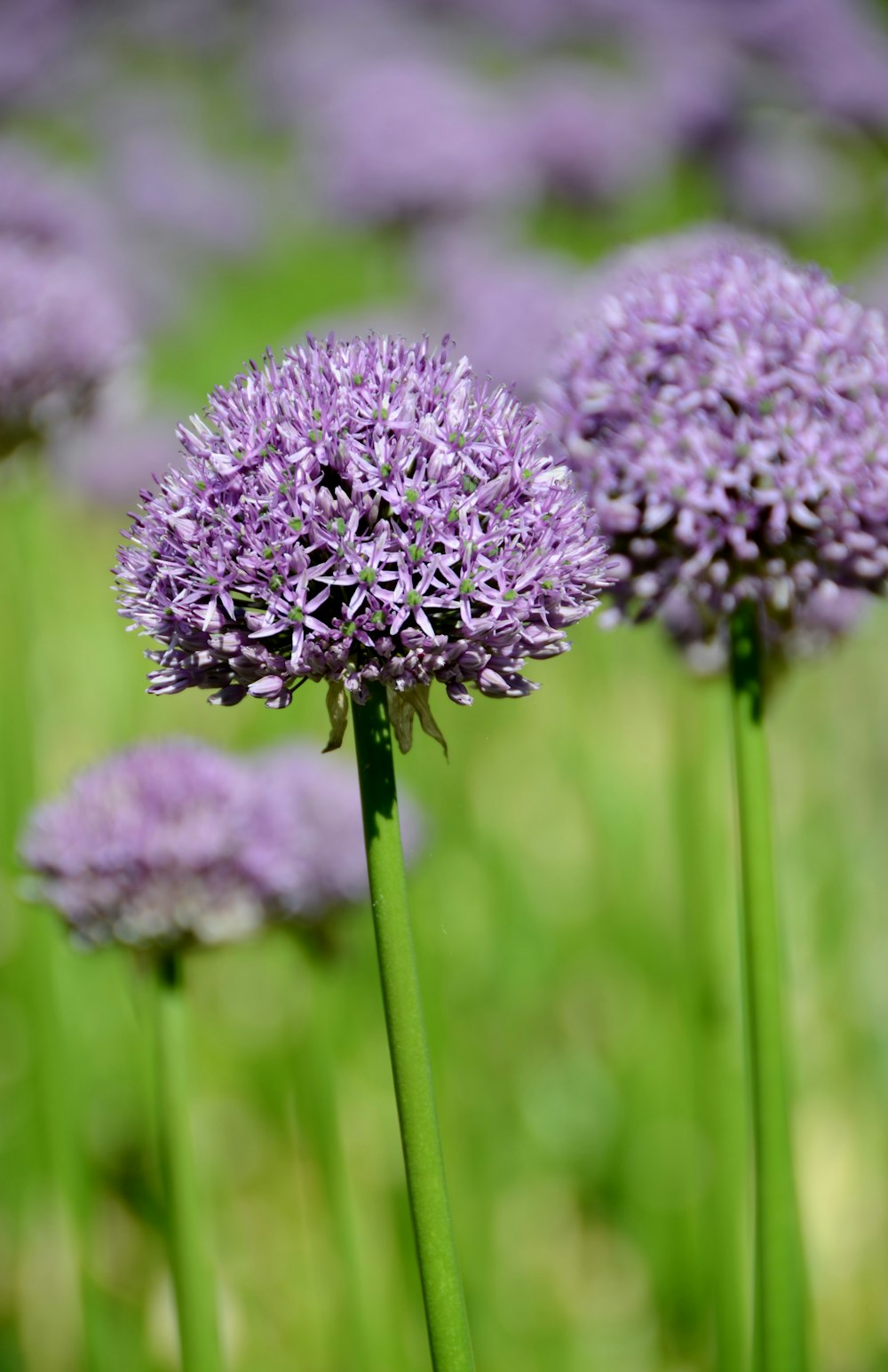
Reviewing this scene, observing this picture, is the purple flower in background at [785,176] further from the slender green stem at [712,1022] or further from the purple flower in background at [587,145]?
the slender green stem at [712,1022]

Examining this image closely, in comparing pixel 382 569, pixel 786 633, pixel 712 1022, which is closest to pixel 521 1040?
pixel 712 1022

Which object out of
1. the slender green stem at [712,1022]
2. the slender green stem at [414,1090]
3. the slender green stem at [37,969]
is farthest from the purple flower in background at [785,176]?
the slender green stem at [414,1090]

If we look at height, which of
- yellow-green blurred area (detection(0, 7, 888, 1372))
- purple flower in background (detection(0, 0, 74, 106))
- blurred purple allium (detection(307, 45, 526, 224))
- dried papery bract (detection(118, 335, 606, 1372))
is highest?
purple flower in background (detection(0, 0, 74, 106))

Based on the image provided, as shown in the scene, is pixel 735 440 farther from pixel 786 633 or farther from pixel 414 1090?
pixel 414 1090

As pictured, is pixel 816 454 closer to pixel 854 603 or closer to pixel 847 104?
pixel 854 603

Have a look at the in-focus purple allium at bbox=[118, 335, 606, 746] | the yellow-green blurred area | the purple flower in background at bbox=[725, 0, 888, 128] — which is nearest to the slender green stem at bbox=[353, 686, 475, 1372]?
the in-focus purple allium at bbox=[118, 335, 606, 746]

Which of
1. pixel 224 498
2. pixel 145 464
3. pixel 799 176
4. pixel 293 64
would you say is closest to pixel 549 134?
pixel 799 176

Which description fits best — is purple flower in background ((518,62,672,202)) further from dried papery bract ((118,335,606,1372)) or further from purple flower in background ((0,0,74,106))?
purple flower in background ((0,0,74,106))
